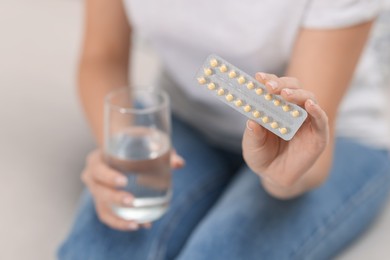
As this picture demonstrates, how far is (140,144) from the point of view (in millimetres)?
888

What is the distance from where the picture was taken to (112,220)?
91 cm

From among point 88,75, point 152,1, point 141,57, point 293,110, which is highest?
point 293,110

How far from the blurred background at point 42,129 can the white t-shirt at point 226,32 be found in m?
0.21

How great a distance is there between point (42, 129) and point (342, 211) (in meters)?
0.52

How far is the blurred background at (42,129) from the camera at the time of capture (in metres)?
1.00

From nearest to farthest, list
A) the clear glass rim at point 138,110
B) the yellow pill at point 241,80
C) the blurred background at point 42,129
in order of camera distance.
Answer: the yellow pill at point 241,80 → the clear glass rim at point 138,110 → the blurred background at point 42,129

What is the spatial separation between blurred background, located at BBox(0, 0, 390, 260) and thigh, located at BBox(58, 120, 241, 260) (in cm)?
7

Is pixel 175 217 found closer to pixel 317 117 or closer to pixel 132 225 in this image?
pixel 132 225

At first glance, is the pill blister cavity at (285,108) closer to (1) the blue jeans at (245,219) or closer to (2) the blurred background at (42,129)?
(1) the blue jeans at (245,219)

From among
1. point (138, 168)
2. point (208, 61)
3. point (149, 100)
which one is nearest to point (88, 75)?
point (149, 100)

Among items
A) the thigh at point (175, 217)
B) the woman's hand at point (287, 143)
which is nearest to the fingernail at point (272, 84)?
the woman's hand at point (287, 143)

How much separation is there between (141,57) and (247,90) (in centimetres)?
87

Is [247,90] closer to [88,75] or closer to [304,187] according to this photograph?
[304,187]

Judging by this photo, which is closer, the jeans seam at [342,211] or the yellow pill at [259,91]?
the yellow pill at [259,91]
